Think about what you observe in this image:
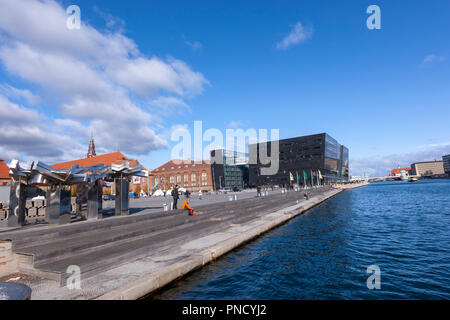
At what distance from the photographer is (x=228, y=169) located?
12712cm

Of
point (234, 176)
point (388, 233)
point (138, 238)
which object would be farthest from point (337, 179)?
point (138, 238)

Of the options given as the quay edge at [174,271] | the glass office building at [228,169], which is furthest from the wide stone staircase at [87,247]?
the glass office building at [228,169]

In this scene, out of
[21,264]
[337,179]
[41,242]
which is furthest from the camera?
[337,179]

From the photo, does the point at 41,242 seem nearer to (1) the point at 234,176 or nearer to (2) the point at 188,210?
(2) the point at 188,210

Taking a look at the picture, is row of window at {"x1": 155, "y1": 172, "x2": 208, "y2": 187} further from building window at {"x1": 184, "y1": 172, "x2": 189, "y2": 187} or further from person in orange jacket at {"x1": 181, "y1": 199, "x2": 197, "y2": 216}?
person in orange jacket at {"x1": 181, "y1": 199, "x2": 197, "y2": 216}

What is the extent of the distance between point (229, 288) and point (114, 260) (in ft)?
12.1

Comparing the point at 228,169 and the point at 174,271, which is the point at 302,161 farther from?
the point at 174,271

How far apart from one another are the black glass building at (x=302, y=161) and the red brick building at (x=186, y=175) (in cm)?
2491

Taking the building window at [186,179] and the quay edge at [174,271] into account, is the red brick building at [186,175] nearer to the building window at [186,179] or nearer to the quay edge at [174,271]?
the building window at [186,179]

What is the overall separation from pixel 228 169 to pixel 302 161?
36095 mm

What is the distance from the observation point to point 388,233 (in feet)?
51.3

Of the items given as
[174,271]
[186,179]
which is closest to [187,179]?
[186,179]

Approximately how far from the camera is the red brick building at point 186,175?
120 meters
